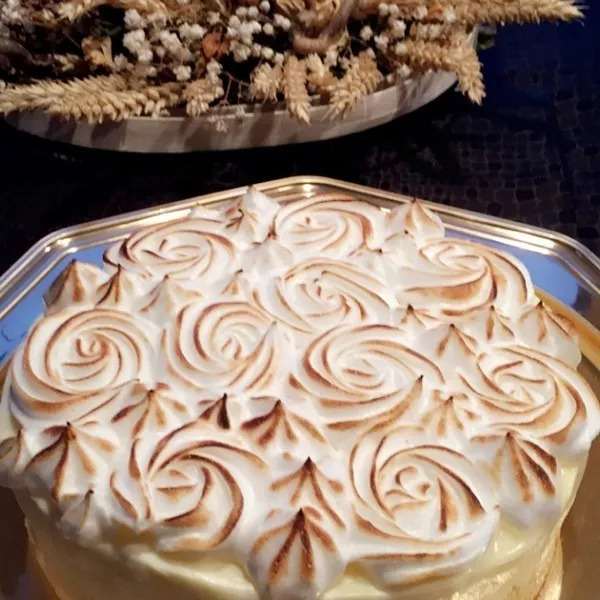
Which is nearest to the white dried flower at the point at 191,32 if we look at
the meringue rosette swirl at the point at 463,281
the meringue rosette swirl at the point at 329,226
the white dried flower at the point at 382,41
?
the white dried flower at the point at 382,41

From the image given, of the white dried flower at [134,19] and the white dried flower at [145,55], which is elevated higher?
the white dried flower at [134,19]

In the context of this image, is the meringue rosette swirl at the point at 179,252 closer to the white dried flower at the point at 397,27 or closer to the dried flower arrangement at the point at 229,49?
the dried flower arrangement at the point at 229,49

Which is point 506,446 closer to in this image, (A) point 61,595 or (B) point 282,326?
(B) point 282,326

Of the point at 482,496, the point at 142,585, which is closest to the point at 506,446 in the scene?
the point at 482,496

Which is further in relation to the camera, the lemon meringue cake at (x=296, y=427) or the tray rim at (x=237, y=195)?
the tray rim at (x=237, y=195)

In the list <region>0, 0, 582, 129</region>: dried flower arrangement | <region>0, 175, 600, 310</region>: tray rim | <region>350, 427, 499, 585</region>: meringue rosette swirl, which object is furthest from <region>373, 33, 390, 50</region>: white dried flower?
<region>350, 427, 499, 585</region>: meringue rosette swirl

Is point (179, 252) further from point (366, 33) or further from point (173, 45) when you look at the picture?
point (366, 33)

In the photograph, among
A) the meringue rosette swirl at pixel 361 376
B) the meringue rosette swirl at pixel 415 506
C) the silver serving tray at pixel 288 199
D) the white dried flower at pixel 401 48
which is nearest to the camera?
the meringue rosette swirl at pixel 415 506
